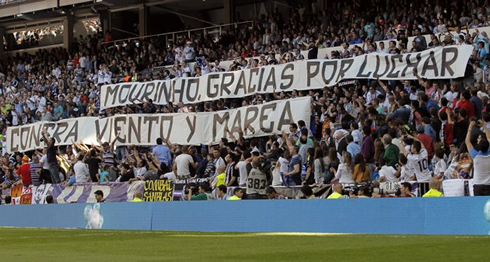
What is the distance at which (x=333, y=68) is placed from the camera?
79.8ft

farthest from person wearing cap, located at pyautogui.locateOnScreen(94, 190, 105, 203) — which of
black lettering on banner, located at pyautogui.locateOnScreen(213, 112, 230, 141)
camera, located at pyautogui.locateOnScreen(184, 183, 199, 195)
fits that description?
black lettering on banner, located at pyautogui.locateOnScreen(213, 112, 230, 141)

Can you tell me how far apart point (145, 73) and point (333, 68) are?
12.3 meters

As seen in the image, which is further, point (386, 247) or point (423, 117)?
point (423, 117)

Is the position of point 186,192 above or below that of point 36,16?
below

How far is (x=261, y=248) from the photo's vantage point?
12.2m

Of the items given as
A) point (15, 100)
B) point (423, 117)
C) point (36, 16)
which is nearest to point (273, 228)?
point (423, 117)

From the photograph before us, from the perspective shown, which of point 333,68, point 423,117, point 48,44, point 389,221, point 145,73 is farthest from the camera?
point 48,44

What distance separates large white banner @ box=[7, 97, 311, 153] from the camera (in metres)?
24.4

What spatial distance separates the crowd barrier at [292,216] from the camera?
14.5m

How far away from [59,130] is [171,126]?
231 inches

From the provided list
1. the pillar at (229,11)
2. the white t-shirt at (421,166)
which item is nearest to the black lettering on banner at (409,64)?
the white t-shirt at (421,166)

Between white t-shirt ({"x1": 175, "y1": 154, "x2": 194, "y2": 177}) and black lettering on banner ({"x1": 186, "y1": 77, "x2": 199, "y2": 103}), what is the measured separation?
460 cm

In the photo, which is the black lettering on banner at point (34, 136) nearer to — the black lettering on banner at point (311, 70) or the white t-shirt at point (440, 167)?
the black lettering on banner at point (311, 70)

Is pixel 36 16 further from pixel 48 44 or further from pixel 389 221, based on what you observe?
pixel 389 221
